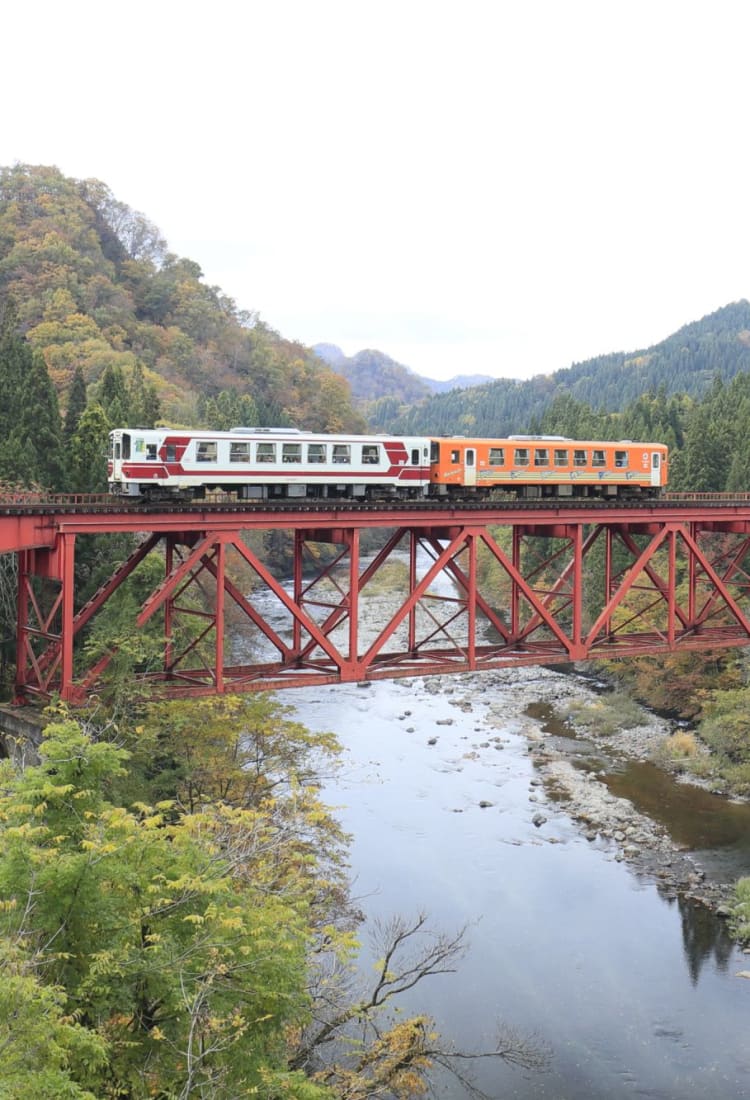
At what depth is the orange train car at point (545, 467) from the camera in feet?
101

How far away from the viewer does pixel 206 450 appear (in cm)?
2638

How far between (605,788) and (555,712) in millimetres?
10955

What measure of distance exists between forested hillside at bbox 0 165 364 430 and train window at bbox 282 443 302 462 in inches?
1774

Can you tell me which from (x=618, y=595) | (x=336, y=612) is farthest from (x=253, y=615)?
(x=618, y=595)

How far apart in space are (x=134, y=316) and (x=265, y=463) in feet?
274

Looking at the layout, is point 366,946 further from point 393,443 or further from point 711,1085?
point 393,443

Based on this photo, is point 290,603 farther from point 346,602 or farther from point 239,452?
point 239,452

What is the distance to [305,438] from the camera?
27.8 metres

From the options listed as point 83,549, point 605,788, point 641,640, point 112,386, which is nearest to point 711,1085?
point 641,640

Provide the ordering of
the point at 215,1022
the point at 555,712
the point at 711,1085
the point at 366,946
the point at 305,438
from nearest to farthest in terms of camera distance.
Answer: the point at 215,1022, the point at 711,1085, the point at 366,946, the point at 305,438, the point at 555,712

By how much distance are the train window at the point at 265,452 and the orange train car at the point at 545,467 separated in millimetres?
5198

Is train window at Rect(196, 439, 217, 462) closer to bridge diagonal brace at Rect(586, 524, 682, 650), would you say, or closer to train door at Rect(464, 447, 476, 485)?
train door at Rect(464, 447, 476, 485)

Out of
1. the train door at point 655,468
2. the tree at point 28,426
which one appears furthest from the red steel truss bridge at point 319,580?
the tree at point 28,426

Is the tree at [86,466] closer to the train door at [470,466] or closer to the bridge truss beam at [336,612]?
the bridge truss beam at [336,612]
